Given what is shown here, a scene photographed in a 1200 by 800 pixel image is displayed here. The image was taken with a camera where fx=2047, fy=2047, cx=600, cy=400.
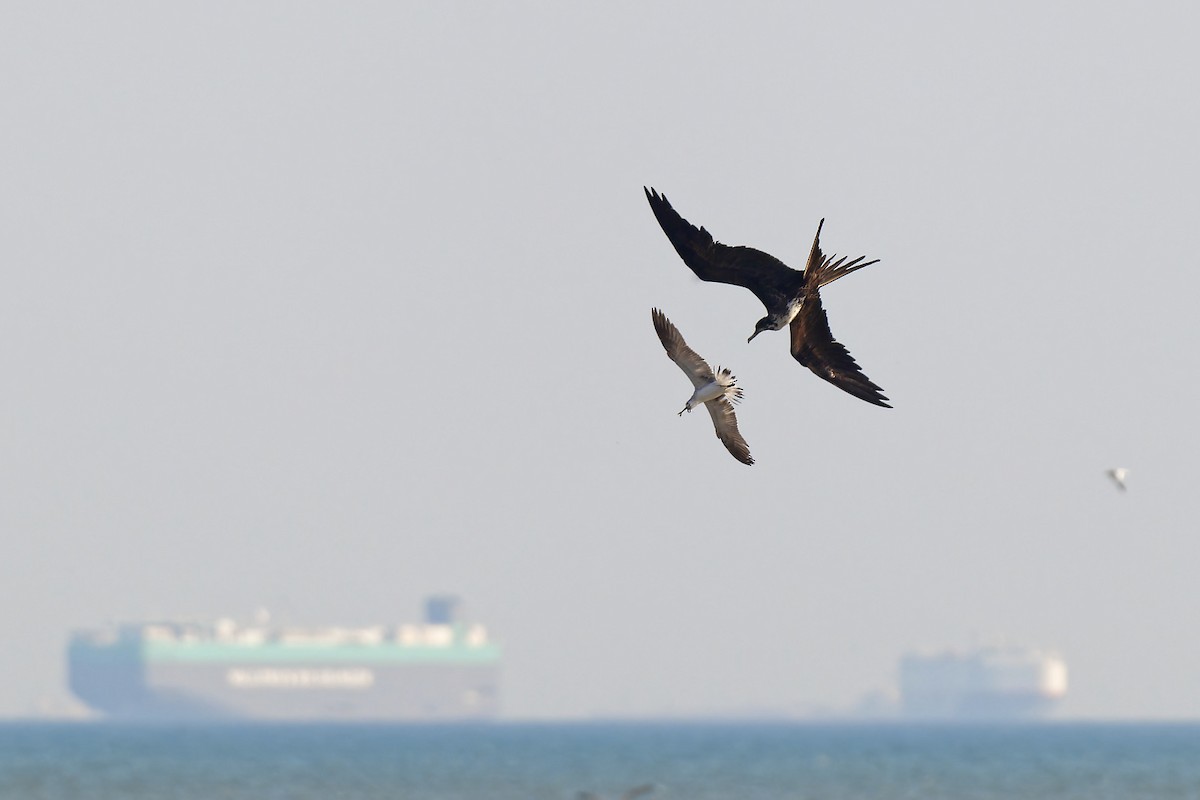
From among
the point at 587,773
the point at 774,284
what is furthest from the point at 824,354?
the point at 587,773

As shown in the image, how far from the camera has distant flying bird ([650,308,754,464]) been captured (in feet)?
63.6

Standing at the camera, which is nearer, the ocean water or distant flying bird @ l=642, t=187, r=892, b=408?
distant flying bird @ l=642, t=187, r=892, b=408

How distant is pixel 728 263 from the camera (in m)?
20.2

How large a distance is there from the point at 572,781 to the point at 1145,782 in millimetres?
34784

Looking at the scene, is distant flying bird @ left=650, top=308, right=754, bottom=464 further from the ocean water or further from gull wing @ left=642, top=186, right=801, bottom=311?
the ocean water

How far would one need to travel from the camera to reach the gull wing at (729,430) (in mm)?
20078

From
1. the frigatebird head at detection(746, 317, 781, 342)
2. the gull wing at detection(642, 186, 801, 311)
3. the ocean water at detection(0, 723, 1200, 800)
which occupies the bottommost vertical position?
the frigatebird head at detection(746, 317, 781, 342)

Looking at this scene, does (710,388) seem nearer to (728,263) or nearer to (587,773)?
(728,263)

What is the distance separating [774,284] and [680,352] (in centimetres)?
113

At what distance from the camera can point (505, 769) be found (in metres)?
146

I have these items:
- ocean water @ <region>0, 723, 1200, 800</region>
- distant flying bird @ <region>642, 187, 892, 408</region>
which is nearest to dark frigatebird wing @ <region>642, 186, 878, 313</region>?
distant flying bird @ <region>642, 187, 892, 408</region>

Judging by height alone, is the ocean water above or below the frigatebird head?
above

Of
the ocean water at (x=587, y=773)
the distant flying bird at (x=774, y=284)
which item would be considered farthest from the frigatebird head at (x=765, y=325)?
the ocean water at (x=587, y=773)

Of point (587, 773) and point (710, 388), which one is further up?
point (587, 773)
